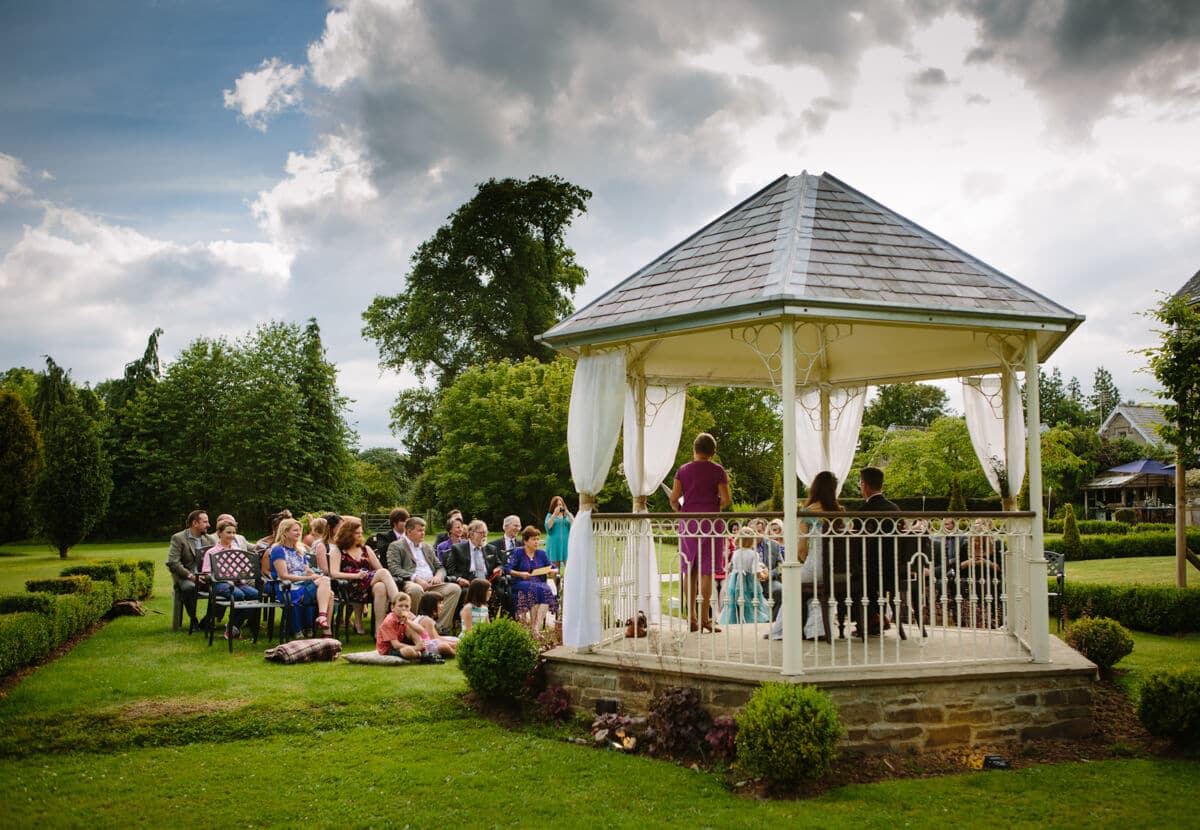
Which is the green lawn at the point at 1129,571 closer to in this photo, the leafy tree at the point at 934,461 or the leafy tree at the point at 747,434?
the leafy tree at the point at 934,461

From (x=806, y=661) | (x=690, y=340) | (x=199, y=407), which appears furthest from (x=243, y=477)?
(x=806, y=661)

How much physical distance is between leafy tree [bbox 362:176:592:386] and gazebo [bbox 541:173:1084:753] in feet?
80.2

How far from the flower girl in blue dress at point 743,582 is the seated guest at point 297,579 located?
482 cm

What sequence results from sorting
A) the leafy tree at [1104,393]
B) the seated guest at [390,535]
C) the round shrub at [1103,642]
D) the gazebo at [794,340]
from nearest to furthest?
the gazebo at [794,340] < the round shrub at [1103,642] < the seated guest at [390,535] < the leafy tree at [1104,393]

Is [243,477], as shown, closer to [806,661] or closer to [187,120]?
[187,120]

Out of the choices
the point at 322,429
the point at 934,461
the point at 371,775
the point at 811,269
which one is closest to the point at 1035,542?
the point at 811,269

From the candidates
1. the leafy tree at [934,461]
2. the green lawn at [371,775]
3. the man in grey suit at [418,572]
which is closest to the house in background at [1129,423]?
the leafy tree at [934,461]

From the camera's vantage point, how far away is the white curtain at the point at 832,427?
10.5 m

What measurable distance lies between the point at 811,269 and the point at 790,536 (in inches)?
86.8

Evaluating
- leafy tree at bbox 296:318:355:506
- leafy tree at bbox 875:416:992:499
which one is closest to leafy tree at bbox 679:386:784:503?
leafy tree at bbox 875:416:992:499

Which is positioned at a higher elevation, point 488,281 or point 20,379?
point 488,281

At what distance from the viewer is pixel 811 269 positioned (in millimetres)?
6801

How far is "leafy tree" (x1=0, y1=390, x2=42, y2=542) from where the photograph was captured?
1021 inches

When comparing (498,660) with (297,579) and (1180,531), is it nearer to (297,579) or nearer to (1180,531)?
(297,579)
